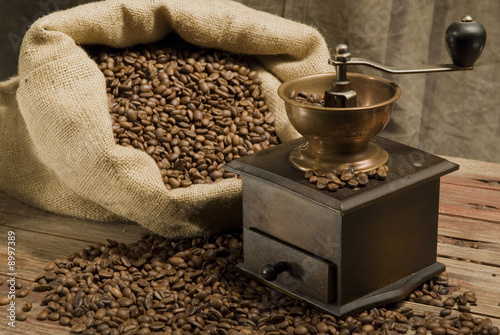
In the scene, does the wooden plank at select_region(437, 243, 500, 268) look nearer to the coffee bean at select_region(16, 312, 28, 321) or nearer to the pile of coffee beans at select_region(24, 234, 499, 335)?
the pile of coffee beans at select_region(24, 234, 499, 335)

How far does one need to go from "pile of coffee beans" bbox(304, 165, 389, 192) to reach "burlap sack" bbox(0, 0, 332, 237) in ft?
1.30

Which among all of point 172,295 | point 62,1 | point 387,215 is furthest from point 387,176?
point 62,1

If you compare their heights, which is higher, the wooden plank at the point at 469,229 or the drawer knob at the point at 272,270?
the drawer knob at the point at 272,270

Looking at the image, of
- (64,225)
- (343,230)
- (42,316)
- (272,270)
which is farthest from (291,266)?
(64,225)

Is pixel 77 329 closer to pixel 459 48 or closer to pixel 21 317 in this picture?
pixel 21 317

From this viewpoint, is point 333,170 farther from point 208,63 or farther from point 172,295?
point 208,63

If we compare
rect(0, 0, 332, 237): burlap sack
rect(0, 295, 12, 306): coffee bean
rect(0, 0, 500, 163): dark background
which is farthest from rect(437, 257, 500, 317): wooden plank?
rect(0, 0, 500, 163): dark background

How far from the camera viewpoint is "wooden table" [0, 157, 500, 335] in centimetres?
193

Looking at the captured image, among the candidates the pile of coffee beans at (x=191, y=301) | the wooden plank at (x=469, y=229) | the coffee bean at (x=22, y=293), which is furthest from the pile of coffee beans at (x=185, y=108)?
the wooden plank at (x=469, y=229)

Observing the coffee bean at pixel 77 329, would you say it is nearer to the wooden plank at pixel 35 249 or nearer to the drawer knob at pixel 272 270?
the wooden plank at pixel 35 249

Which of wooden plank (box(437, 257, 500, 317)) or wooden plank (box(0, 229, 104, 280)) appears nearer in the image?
wooden plank (box(437, 257, 500, 317))

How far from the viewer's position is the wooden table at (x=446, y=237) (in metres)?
1.93

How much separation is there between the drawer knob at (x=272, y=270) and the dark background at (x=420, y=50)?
1.73 m

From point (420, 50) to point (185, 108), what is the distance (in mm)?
1509
